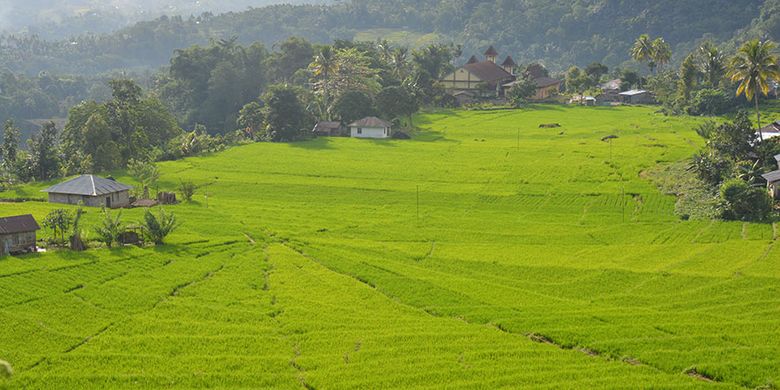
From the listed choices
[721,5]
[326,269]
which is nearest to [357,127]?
[326,269]

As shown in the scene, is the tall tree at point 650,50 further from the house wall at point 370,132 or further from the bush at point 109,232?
the bush at point 109,232

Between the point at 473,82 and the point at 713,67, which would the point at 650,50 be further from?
the point at 473,82

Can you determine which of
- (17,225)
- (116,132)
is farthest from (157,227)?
(116,132)

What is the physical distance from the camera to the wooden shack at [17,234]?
44562 millimetres

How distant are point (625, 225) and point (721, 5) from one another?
16485 centimetres

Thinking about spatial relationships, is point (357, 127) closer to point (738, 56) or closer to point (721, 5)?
point (738, 56)

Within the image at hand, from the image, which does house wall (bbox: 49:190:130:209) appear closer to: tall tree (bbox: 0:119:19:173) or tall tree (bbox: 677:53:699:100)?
tall tree (bbox: 0:119:19:173)

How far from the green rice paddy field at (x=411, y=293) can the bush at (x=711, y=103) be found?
38.3 meters

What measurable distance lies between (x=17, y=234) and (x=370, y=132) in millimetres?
58960

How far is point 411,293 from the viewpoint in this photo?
39375mm

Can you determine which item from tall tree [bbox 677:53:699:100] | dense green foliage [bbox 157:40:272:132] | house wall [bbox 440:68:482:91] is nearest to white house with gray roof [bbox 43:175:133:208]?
dense green foliage [bbox 157:40:272:132]

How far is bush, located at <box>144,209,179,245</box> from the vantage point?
4825cm

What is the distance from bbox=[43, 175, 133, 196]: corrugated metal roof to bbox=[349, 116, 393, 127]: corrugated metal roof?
134ft

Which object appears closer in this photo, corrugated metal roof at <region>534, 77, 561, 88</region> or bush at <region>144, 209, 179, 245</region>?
bush at <region>144, 209, 179, 245</region>
